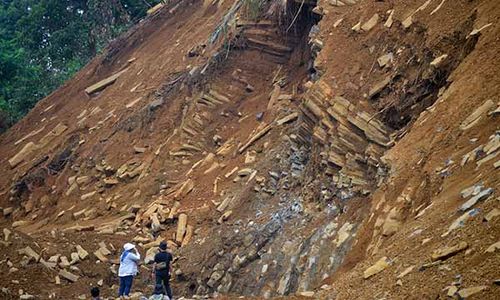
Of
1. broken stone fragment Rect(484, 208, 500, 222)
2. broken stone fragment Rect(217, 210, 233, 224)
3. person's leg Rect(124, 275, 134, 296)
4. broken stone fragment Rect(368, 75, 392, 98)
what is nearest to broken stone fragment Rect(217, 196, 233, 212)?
broken stone fragment Rect(217, 210, 233, 224)

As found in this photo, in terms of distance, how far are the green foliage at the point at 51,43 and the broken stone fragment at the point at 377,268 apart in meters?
21.9

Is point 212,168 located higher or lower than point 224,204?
higher

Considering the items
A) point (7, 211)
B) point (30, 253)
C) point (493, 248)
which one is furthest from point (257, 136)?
point (493, 248)

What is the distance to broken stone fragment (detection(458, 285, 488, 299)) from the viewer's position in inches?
275

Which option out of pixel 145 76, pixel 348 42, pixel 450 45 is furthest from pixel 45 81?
pixel 450 45

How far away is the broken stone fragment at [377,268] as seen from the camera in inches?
356

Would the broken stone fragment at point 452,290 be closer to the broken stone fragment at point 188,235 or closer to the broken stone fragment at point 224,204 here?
the broken stone fragment at point 224,204

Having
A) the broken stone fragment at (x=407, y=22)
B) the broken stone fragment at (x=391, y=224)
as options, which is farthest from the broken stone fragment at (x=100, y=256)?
the broken stone fragment at (x=407, y=22)

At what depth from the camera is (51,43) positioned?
3166cm

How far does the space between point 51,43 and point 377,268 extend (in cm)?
2501

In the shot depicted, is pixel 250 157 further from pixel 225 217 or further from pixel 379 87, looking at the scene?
pixel 379 87

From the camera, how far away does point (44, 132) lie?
2430 centimetres

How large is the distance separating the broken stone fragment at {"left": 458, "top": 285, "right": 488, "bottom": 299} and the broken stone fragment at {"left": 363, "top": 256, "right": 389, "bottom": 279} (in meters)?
1.86

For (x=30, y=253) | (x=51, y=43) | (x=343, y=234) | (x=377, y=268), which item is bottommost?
(x=343, y=234)
